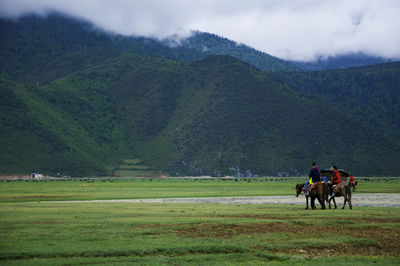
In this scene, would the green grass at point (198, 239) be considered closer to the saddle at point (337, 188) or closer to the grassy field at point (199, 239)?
the grassy field at point (199, 239)

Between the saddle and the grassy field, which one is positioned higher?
the saddle

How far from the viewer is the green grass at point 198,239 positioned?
1948 cm

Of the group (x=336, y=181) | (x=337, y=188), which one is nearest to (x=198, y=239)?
(x=337, y=188)

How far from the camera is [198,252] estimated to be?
2075cm

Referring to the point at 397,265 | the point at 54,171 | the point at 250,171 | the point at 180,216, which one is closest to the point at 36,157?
the point at 54,171

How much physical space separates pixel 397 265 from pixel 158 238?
401 inches

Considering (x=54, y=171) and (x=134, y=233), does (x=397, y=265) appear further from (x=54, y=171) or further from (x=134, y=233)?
(x=54, y=171)

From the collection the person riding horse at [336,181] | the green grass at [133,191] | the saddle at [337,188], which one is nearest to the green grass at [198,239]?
the saddle at [337,188]

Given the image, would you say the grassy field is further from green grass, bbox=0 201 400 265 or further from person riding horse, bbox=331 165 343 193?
person riding horse, bbox=331 165 343 193

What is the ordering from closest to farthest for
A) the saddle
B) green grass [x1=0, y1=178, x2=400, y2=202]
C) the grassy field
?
the grassy field < the saddle < green grass [x1=0, y1=178, x2=400, y2=202]

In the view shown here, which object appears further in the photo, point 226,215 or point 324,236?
point 226,215

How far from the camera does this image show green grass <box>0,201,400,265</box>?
19.5 metres

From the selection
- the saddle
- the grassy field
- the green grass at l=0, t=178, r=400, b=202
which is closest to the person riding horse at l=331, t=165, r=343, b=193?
the saddle

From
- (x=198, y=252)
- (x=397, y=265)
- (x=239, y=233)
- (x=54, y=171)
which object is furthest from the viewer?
(x=54, y=171)
